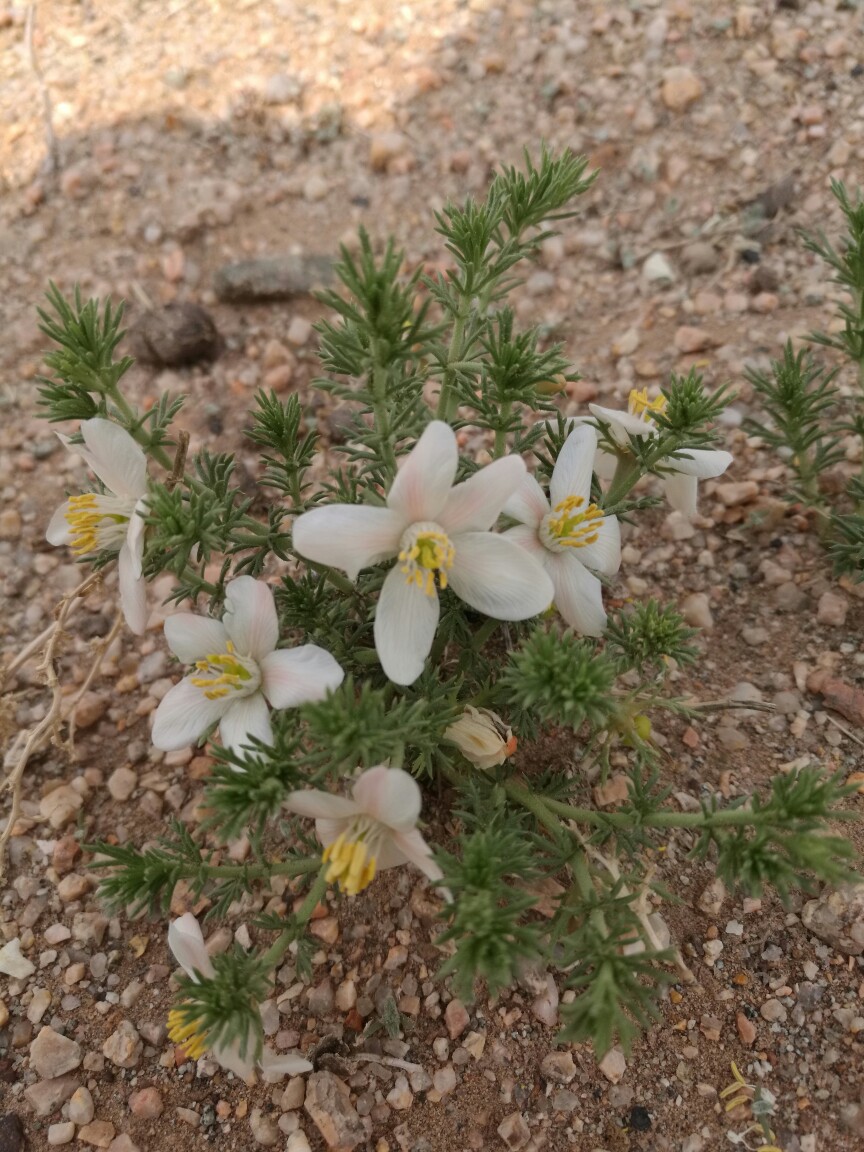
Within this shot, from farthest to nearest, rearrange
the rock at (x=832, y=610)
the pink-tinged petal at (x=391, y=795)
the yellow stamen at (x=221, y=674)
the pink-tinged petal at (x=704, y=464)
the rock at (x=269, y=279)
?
the rock at (x=269, y=279) < the rock at (x=832, y=610) < the pink-tinged petal at (x=704, y=464) < the yellow stamen at (x=221, y=674) < the pink-tinged petal at (x=391, y=795)

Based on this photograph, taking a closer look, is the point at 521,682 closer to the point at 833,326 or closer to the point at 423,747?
the point at 423,747

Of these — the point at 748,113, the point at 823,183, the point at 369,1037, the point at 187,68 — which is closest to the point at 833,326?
the point at 823,183

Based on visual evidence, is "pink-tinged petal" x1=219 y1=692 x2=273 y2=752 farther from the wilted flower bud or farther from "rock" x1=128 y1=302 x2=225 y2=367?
"rock" x1=128 y1=302 x2=225 y2=367

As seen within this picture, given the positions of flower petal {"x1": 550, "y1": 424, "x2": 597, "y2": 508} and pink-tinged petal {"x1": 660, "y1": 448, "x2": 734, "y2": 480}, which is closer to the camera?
flower petal {"x1": 550, "y1": 424, "x2": 597, "y2": 508}

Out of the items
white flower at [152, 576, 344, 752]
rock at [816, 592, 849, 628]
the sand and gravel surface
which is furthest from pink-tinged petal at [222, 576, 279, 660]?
rock at [816, 592, 849, 628]

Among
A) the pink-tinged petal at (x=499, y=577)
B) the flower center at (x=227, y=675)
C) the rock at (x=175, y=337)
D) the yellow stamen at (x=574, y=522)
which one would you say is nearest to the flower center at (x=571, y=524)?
the yellow stamen at (x=574, y=522)

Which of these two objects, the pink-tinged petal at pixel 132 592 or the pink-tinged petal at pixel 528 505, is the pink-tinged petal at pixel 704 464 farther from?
the pink-tinged petal at pixel 132 592

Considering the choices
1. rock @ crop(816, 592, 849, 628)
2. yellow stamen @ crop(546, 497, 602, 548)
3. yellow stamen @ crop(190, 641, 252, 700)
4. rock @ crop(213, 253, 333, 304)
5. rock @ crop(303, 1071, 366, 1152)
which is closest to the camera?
yellow stamen @ crop(190, 641, 252, 700)
